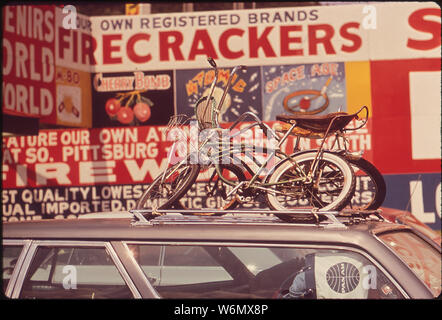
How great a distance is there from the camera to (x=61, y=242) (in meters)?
2.90

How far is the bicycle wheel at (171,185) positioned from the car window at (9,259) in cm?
77

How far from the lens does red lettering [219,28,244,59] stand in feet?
Answer: 35.0

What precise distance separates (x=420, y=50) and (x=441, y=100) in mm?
906

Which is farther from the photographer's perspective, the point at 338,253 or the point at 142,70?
the point at 142,70

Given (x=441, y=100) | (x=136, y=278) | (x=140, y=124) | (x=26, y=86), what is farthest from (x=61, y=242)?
(x=441, y=100)

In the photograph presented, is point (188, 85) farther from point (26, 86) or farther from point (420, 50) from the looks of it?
point (420, 50)

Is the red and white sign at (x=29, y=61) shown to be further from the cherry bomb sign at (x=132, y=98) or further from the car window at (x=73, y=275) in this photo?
the car window at (x=73, y=275)

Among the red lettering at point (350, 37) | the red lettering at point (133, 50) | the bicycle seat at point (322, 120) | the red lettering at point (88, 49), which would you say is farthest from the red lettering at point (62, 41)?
the bicycle seat at point (322, 120)

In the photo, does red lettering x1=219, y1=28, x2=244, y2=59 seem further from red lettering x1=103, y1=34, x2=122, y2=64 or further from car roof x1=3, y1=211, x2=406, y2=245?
car roof x1=3, y1=211, x2=406, y2=245

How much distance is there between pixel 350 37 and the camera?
10.6 metres

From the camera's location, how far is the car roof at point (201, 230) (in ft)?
8.65

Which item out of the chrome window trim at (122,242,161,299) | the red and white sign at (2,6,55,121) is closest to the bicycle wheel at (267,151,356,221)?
the chrome window trim at (122,242,161,299)

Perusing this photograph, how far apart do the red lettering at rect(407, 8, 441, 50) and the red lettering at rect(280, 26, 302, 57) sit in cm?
186

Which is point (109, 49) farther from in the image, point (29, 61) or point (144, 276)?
point (144, 276)
